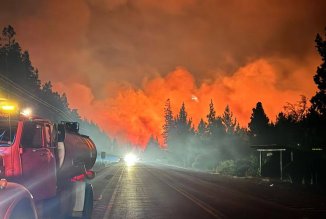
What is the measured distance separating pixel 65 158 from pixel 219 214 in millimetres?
6695

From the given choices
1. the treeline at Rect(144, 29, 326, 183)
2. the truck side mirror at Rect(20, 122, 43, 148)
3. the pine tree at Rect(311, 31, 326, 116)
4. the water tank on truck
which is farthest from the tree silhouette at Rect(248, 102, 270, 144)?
the truck side mirror at Rect(20, 122, 43, 148)

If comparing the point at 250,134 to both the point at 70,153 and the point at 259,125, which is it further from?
the point at 70,153

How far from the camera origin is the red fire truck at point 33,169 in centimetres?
656

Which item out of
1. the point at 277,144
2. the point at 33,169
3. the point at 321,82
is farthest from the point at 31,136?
the point at 277,144

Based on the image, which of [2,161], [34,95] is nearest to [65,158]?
[2,161]

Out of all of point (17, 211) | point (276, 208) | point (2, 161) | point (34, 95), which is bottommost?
point (276, 208)

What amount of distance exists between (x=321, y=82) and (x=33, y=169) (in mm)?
50859

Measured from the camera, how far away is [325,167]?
33.4 meters

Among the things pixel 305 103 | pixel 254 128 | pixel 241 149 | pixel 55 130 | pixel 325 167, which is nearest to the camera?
pixel 55 130

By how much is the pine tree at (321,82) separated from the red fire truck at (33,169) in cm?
4765

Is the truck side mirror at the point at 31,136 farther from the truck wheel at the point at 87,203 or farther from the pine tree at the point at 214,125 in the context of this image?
the pine tree at the point at 214,125

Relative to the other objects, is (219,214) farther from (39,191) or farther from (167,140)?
(167,140)

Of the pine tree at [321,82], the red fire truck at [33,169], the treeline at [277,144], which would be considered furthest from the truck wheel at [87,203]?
the pine tree at [321,82]

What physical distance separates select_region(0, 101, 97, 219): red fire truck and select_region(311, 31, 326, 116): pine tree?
4765cm
